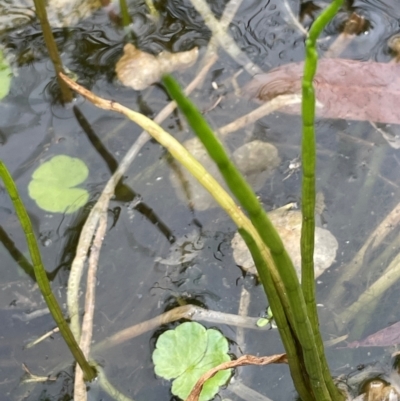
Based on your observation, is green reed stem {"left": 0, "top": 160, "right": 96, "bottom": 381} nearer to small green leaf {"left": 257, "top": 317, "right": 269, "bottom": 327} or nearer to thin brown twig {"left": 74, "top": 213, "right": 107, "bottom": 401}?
thin brown twig {"left": 74, "top": 213, "right": 107, "bottom": 401}

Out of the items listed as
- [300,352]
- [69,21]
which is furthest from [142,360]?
[69,21]

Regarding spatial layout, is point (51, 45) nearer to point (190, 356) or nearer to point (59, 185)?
point (59, 185)

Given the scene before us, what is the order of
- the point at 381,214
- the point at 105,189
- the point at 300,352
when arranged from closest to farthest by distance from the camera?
the point at 300,352 < the point at 381,214 < the point at 105,189

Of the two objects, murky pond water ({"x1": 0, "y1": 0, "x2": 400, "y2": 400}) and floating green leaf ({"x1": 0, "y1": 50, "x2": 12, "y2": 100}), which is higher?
floating green leaf ({"x1": 0, "y1": 50, "x2": 12, "y2": 100})

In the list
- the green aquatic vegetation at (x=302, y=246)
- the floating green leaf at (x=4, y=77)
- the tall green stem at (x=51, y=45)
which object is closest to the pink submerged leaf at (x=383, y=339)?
the green aquatic vegetation at (x=302, y=246)

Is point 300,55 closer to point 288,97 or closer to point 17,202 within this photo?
point 288,97

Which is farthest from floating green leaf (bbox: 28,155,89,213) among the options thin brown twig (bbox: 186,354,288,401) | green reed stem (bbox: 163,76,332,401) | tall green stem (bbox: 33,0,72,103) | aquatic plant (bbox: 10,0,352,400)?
green reed stem (bbox: 163,76,332,401)
